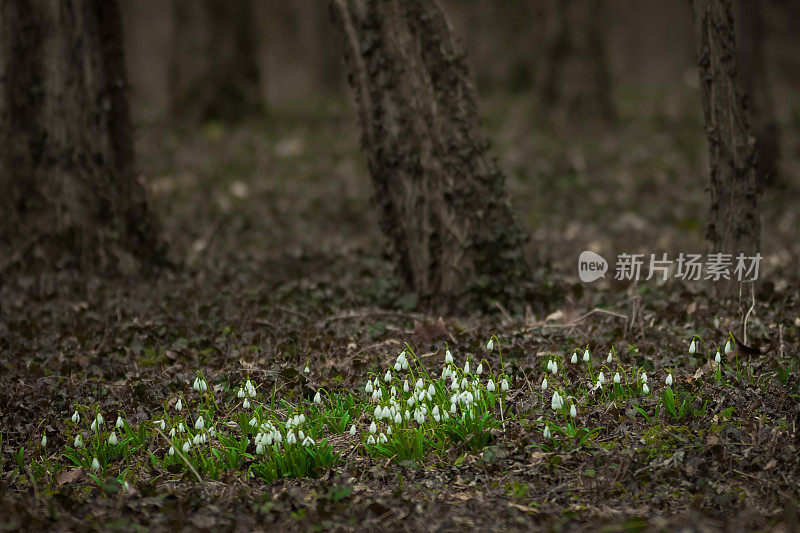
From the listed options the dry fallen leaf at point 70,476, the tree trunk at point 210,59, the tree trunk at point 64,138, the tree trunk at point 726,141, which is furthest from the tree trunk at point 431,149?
the tree trunk at point 210,59

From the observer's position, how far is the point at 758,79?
35.4ft

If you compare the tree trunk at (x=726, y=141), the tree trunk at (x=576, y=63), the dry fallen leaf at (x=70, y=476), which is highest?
the tree trunk at (x=576, y=63)

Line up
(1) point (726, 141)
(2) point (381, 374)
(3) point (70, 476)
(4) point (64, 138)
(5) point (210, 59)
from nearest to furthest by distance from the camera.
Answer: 1. (3) point (70, 476)
2. (2) point (381, 374)
3. (1) point (726, 141)
4. (4) point (64, 138)
5. (5) point (210, 59)

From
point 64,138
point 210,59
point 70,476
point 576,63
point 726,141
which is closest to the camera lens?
point 70,476

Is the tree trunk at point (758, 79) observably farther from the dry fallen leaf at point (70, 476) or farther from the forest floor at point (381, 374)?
the dry fallen leaf at point (70, 476)

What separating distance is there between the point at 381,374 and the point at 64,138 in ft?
14.1

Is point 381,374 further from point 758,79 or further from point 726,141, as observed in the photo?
point 758,79

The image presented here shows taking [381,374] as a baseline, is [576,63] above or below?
above

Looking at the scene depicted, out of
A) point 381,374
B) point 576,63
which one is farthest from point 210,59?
point 381,374

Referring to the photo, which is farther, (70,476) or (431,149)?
(431,149)

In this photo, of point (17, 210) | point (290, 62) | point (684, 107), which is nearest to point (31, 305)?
point (17, 210)

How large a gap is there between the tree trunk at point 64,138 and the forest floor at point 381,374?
0.47 m

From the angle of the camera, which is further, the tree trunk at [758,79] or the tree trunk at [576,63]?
the tree trunk at [576,63]

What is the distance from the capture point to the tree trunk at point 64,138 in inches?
287
